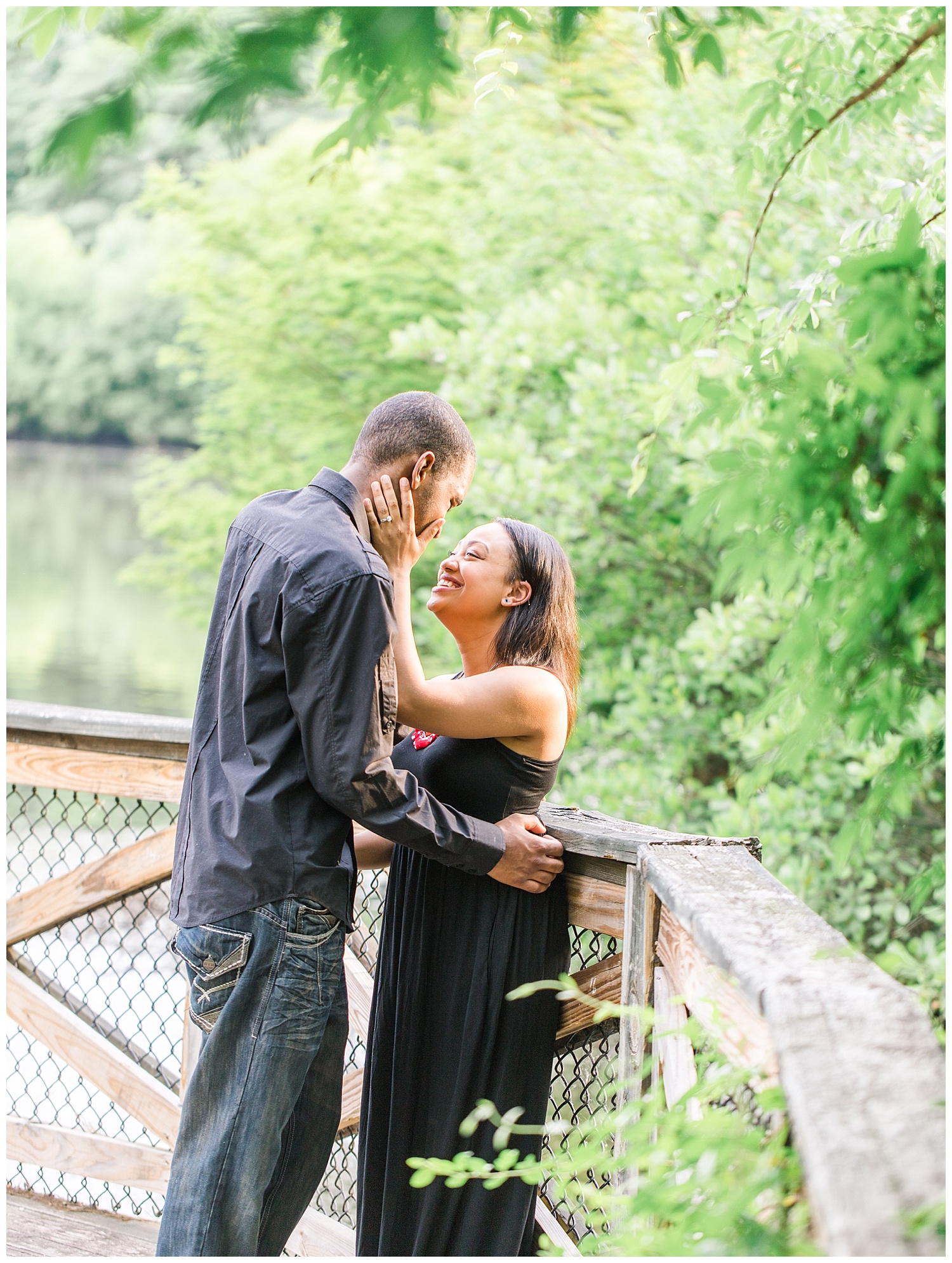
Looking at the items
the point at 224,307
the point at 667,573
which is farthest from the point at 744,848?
the point at 224,307

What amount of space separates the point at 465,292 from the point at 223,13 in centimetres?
753

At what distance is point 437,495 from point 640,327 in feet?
14.5

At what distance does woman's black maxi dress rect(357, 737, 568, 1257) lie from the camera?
6.59 ft

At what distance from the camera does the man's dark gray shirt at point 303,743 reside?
5.92ft

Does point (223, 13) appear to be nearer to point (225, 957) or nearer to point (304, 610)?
point (304, 610)

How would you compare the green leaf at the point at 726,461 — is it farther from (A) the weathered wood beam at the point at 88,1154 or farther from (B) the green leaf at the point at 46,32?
(A) the weathered wood beam at the point at 88,1154

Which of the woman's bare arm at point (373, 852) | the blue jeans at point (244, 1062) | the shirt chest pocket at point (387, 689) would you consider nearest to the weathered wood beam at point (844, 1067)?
the shirt chest pocket at point (387, 689)

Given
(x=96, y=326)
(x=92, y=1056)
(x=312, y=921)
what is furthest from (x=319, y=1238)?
(x=96, y=326)

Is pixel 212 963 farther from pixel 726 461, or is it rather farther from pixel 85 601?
pixel 85 601

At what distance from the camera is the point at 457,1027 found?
2.05 meters

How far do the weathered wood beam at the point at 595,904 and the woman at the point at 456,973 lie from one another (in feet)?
0.08

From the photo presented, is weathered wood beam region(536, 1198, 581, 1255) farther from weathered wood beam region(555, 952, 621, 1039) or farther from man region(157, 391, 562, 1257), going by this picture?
man region(157, 391, 562, 1257)

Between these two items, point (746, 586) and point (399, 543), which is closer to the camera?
point (746, 586)

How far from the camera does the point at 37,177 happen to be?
1.41m
